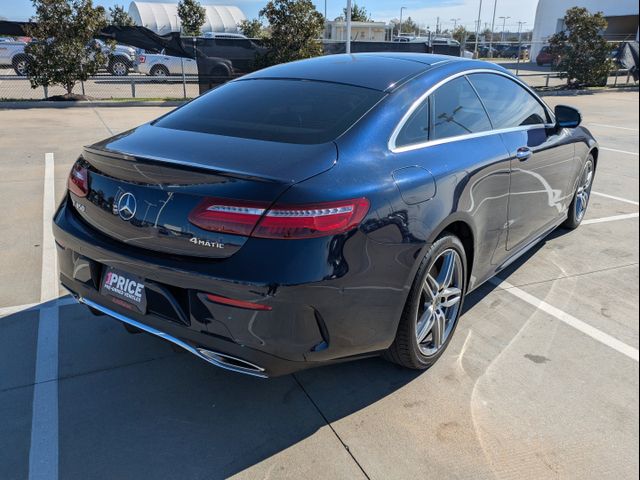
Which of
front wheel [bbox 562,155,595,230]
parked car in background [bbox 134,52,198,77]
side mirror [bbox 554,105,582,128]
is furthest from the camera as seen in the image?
parked car in background [bbox 134,52,198,77]

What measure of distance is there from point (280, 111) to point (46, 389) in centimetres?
187

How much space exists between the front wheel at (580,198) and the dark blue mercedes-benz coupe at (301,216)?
78.4 inches

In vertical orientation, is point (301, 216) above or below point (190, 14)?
below

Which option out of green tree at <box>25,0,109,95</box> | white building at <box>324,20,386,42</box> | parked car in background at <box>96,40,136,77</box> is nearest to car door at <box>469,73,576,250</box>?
green tree at <box>25,0,109,95</box>

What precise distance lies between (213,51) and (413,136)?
13.3 metres

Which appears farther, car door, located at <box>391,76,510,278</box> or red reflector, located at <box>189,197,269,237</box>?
car door, located at <box>391,76,510,278</box>

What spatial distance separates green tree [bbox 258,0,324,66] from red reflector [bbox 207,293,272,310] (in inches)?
562

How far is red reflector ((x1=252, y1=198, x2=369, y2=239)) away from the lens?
210 centimetres

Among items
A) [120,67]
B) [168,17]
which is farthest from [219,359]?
[168,17]

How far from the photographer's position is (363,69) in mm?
3211

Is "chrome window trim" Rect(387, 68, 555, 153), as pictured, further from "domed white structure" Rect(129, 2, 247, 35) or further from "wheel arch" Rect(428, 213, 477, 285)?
"domed white structure" Rect(129, 2, 247, 35)

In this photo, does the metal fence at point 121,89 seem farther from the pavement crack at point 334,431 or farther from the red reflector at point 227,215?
the red reflector at point 227,215

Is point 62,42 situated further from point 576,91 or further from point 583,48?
point 583,48

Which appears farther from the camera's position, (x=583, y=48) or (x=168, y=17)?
(x=168, y=17)
